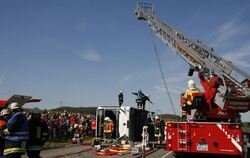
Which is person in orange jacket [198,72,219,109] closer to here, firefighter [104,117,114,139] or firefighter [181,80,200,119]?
firefighter [181,80,200,119]

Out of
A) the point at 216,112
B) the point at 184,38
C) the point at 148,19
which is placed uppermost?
the point at 148,19

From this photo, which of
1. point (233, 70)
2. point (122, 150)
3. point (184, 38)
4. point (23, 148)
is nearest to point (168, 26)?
point (184, 38)

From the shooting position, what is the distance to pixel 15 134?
8.18 m

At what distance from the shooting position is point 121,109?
2092cm

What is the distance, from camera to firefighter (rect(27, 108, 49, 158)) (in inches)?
379

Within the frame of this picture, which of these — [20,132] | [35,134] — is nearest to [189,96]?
[35,134]

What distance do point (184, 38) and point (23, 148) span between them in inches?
818

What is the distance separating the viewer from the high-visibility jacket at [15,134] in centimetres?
813

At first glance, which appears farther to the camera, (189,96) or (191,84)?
(191,84)

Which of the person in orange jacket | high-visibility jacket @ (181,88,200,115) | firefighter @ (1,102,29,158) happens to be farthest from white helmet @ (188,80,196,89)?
firefighter @ (1,102,29,158)

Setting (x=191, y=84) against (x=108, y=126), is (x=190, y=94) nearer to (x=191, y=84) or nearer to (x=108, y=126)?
(x=191, y=84)

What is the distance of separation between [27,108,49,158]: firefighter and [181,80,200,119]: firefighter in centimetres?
499

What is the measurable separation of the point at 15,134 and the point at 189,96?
250 inches

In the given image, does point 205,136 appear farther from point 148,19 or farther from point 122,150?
point 148,19
